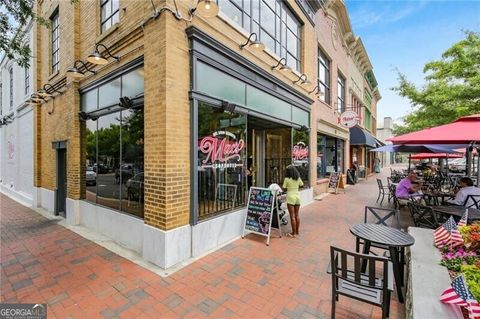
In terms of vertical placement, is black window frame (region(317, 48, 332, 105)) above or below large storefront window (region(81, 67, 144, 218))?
above

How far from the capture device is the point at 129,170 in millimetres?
5602

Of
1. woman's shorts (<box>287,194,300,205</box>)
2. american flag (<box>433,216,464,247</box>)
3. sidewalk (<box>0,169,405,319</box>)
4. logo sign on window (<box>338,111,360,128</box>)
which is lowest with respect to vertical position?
sidewalk (<box>0,169,405,319</box>)

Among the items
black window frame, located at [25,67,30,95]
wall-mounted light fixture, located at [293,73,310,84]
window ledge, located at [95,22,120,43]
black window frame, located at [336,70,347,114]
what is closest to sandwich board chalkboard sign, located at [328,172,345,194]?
black window frame, located at [336,70,347,114]

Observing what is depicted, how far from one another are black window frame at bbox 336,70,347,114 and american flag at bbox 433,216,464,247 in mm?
12174

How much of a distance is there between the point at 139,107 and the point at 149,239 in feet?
9.05

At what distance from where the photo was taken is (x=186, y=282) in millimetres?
3838

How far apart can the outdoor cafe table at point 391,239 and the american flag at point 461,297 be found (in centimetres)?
81

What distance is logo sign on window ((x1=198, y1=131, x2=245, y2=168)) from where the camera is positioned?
5.25 meters

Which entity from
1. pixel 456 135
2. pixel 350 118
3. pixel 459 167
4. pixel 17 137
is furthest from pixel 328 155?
pixel 459 167

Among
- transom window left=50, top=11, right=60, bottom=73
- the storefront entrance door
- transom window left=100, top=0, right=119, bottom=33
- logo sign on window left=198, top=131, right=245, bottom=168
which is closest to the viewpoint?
logo sign on window left=198, top=131, right=245, bottom=168

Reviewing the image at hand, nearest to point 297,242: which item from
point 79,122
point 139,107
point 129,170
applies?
point 129,170

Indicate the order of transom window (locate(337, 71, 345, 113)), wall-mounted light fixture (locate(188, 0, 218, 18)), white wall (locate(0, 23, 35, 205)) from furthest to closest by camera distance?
transom window (locate(337, 71, 345, 113))
white wall (locate(0, 23, 35, 205))
wall-mounted light fixture (locate(188, 0, 218, 18))

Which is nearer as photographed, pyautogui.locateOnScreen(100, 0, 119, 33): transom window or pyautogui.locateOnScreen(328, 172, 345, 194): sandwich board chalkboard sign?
pyautogui.locateOnScreen(100, 0, 119, 33): transom window

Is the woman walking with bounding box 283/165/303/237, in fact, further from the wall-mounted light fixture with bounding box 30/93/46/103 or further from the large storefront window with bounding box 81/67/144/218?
the wall-mounted light fixture with bounding box 30/93/46/103
